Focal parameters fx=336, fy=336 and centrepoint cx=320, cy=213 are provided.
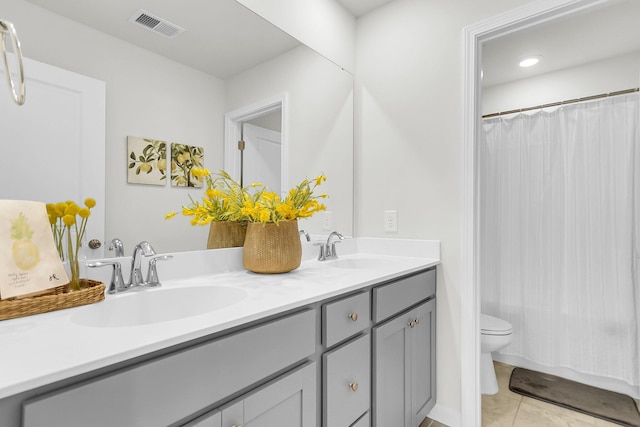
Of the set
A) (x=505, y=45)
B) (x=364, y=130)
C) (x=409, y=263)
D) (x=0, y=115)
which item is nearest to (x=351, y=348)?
(x=409, y=263)

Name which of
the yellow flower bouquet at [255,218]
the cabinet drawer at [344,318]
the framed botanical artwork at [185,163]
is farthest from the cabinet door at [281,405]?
the framed botanical artwork at [185,163]

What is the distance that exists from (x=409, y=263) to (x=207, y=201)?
978 millimetres

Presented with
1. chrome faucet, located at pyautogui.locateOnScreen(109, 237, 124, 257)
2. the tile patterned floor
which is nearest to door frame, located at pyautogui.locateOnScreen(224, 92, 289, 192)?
chrome faucet, located at pyautogui.locateOnScreen(109, 237, 124, 257)

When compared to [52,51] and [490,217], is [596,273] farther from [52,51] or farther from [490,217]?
[52,51]

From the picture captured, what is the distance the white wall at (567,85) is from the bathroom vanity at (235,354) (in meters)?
1.96

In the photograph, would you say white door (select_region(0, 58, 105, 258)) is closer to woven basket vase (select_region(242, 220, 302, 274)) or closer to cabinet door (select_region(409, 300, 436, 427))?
woven basket vase (select_region(242, 220, 302, 274))

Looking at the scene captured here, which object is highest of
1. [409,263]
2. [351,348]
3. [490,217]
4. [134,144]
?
[134,144]

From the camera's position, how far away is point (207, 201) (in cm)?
133

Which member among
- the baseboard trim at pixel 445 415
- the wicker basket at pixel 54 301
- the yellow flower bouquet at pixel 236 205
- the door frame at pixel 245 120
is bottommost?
the baseboard trim at pixel 445 415

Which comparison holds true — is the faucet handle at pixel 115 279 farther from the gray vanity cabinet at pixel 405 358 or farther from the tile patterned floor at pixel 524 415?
the tile patterned floor at pixel 524 415

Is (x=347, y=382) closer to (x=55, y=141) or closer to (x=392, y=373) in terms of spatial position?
(x=392, y=373)

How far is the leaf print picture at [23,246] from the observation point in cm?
76

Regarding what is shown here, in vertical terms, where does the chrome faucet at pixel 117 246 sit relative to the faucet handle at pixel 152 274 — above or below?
above

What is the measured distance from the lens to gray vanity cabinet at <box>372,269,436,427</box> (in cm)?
127
